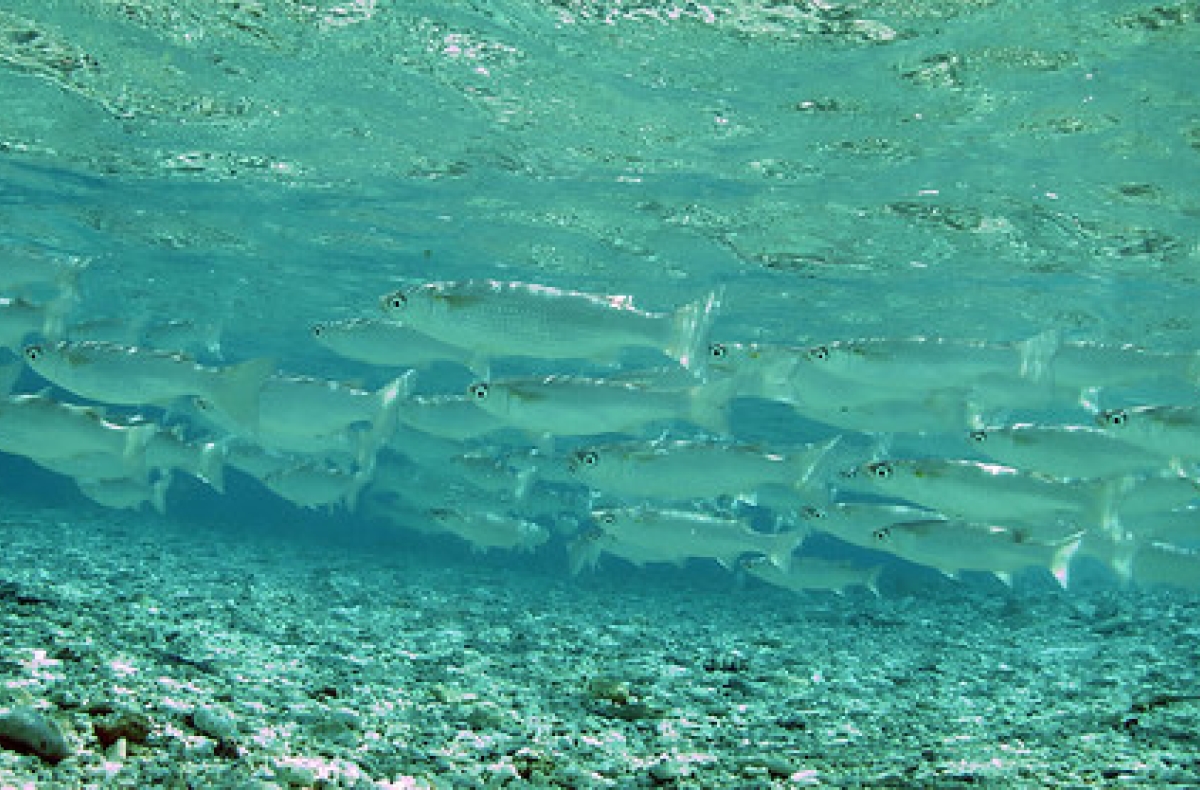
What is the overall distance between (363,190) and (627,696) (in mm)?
14353

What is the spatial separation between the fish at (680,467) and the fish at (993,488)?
1.17 m

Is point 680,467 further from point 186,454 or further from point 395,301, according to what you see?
point 186,454

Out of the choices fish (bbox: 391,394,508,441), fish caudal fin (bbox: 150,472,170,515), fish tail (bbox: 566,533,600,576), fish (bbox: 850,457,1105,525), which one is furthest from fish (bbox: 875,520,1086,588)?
fish caudal fin (bbox: 150,472,170,515)

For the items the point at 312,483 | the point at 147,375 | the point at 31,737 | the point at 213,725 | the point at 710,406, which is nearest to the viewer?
the point at 31,737

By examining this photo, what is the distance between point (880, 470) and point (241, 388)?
20.6 ft

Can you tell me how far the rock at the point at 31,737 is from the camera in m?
3.46

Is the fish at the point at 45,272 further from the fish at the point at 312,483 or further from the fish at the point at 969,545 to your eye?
the fish at the point at 969,545

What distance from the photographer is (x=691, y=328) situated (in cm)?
764

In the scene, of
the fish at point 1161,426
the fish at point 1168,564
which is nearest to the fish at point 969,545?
the fish at point 1161,426

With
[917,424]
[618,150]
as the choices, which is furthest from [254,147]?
[917,424]

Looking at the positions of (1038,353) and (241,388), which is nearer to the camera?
(241,388)

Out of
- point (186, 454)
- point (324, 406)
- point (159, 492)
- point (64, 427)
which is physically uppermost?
point (324, 406)

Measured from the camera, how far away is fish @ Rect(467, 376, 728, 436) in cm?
791

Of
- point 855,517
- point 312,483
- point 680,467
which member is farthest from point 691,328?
point 312,483
